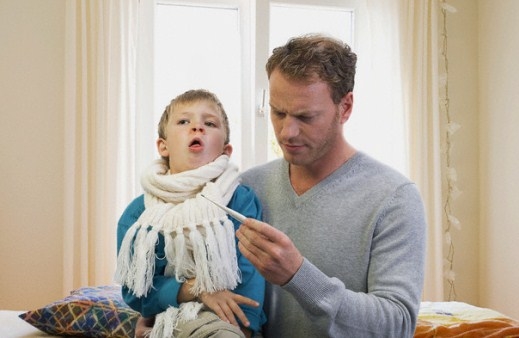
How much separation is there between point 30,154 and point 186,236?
2232mm

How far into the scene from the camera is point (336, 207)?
153 cm

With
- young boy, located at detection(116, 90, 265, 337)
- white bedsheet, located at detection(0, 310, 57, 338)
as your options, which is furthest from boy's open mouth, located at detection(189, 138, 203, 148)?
white bedsheet, located at detection(0, 310, 57, 338)

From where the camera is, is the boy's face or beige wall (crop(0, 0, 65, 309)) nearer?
the boy's face

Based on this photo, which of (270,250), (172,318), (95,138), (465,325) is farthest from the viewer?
(95,138)

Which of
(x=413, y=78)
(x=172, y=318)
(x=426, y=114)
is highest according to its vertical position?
(x=413, y=78)

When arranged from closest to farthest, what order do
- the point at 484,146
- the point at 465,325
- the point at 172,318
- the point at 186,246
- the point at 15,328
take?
the point at 172,318, the point at 186,246, the point at 465,325, the point at 15,328, the point at 484,146

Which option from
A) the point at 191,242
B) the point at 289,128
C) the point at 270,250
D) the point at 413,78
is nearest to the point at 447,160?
the point at 413,78

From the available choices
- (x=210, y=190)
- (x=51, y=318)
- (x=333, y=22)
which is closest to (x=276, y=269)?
(x=210, y=190)

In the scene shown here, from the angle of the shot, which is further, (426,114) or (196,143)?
(426,114)

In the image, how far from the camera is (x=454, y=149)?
3984 mm

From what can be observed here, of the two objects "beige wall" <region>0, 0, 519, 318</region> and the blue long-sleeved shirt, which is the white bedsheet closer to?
the blue long-sleeved shirt

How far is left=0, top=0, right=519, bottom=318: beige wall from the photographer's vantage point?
3.42 meters

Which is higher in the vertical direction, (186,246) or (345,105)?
(345,105)

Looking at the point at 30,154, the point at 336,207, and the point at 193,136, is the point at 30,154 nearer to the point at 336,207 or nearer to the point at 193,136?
the point at 193,136
